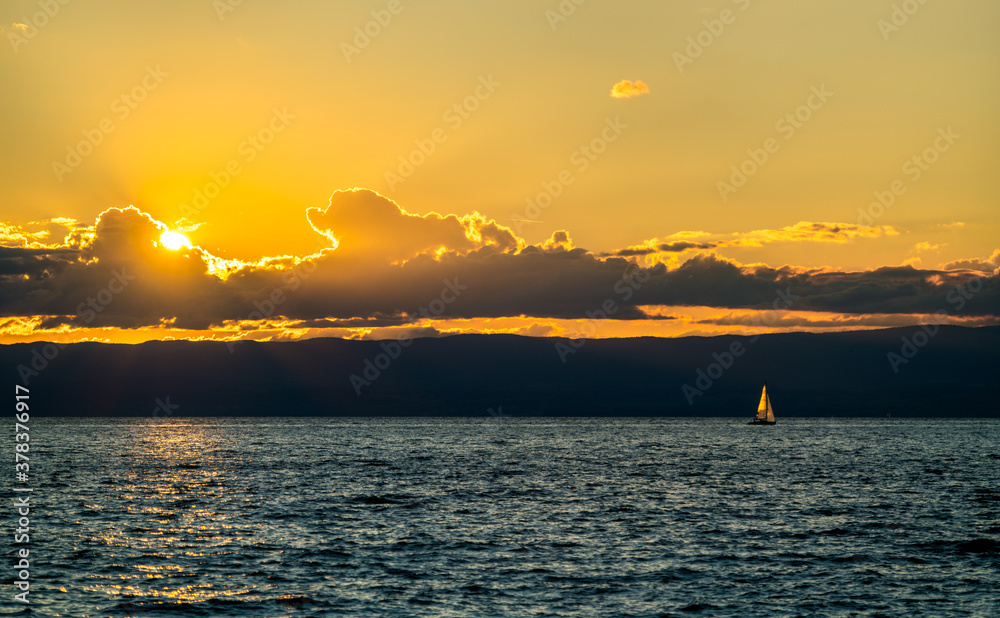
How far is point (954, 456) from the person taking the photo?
164 meters

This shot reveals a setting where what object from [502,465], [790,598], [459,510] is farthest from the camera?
[502,465]

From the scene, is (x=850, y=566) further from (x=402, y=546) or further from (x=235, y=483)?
(x=235, y=483)

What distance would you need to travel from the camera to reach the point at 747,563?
48656 millimetres

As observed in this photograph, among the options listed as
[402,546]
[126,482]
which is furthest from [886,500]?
[126,482]

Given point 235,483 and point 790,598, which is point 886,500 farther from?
point 235,483

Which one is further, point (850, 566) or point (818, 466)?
point (818, 466)

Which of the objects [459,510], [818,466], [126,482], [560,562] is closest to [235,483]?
[126,482]

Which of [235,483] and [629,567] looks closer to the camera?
[629,567]

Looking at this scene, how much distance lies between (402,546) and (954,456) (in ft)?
467

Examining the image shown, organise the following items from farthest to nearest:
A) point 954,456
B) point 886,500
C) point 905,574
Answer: point 954,456 < point 886,500 < point 905,574

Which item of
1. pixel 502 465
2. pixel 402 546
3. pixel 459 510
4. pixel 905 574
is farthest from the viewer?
pixel 502 465

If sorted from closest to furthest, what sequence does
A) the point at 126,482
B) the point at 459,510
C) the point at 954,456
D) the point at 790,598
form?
the point at 790,598 < the point at 459,510 < the point at 126,482 < the point at 954,456

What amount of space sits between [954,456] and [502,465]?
89761 mm

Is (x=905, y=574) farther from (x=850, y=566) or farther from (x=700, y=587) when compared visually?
(x=700, y=587)
